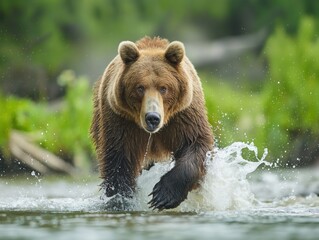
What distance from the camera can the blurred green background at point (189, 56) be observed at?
15898mm

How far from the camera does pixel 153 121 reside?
857 cm

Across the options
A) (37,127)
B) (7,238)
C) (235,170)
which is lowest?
(7,238)

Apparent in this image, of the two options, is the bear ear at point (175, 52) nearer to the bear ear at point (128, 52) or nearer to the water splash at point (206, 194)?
the bear ear at point (128, 52)

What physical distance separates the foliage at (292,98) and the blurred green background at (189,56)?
2 cm

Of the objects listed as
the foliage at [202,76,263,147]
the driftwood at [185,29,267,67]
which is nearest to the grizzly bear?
the foliage at [202,76,263,147]

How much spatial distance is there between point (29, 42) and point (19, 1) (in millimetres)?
1102

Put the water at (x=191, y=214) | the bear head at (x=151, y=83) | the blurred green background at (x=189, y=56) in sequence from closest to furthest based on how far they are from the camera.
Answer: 1. the water at (x=191, y=214)
2. the bear head at (x=151, y=83)
3. the blurred green background at (x=189, y=56)

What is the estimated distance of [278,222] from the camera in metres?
7.70

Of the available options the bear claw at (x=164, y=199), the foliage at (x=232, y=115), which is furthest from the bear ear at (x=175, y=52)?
the foliage at (x=232, y=115)

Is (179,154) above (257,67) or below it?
below

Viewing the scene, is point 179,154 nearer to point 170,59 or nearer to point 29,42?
point 170,59

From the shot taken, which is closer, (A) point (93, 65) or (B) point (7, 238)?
(B) point (7, 238)

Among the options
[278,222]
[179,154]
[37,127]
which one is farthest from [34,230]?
[37,127]

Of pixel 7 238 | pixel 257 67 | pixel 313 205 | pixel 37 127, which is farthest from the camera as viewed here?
pixel 257 67
